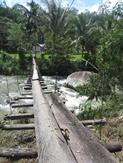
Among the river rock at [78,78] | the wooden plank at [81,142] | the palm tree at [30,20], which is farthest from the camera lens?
the palm tree at [30,20]

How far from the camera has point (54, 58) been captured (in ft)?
72.4

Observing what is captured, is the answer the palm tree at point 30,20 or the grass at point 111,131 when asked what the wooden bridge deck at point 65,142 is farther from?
the palm tree at point 30,20

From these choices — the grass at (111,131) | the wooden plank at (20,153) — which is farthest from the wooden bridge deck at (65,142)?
the grass at (111,131)

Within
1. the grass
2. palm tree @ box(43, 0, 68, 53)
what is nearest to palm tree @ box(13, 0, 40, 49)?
palm tree @ box(43, 0, 68, 53)

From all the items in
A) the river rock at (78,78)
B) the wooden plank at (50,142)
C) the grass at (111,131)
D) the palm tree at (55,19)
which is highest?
the palm tree at (55,19)

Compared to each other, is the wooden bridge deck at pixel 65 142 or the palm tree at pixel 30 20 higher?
the palm tree at pixel 30 20

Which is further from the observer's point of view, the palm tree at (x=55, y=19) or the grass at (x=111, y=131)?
the palm tree at (x=55, y=19)

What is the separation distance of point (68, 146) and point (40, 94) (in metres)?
2.07

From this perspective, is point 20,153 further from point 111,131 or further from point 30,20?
point 30,20

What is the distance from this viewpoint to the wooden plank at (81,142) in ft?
5.88

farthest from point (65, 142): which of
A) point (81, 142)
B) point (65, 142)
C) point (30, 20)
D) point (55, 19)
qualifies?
point (30, 20)

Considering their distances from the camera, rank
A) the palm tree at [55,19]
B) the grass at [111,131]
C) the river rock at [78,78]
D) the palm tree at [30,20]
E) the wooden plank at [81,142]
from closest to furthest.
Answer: the wooden plank at [81,142] < the grass at [111,131] < the river rock at [78,78] < the palm tree at [55,19] < the palm tree at [30,20]

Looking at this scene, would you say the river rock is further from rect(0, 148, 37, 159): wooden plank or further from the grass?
rect(0, 148, 37, 159): wooden plank

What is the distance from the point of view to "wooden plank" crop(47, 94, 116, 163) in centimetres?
179
